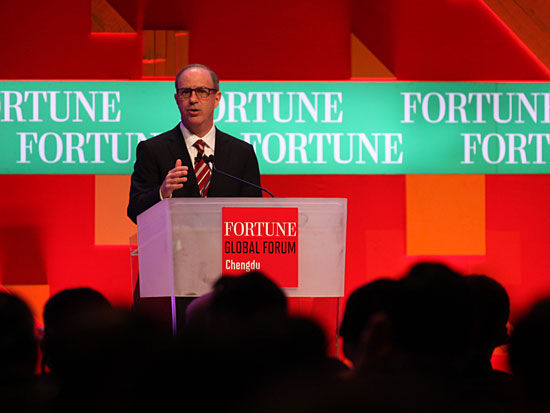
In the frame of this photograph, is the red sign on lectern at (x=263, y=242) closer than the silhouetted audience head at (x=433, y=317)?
No

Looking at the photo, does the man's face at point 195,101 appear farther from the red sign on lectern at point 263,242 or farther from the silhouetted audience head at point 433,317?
the silhouetted audience head at point 433,317

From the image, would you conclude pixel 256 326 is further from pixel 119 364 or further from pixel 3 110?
pixel 3 110

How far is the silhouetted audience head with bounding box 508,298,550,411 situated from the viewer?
3.58 feet

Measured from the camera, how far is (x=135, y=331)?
1.07m

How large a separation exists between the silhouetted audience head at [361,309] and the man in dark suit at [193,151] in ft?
5.11

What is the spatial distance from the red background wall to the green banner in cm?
8

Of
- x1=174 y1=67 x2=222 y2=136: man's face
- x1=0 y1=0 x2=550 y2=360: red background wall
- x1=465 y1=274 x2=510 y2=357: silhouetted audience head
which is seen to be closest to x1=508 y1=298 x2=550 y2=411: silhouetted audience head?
x1=465 y1=274 x2=510 y2=357: silhouetted audience head

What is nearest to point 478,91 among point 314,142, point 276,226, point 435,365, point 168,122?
point 314,142

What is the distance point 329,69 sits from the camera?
16.7ft

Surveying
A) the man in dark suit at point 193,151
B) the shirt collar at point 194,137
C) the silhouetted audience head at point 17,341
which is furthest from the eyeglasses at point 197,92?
Result: the silhouetted audience head at point 17,341

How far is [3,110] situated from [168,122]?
1.04m

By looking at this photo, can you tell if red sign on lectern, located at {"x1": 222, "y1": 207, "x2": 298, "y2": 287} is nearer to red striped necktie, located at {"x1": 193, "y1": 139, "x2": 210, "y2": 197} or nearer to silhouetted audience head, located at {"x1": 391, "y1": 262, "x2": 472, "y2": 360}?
red striped necktie, located at {"x1": 193, "y1": 139, "x2": 210, "y2": 197}

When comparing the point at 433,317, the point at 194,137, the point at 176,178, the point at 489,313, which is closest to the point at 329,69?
the point at 194,137

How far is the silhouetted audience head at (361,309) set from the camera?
68.0 inches
